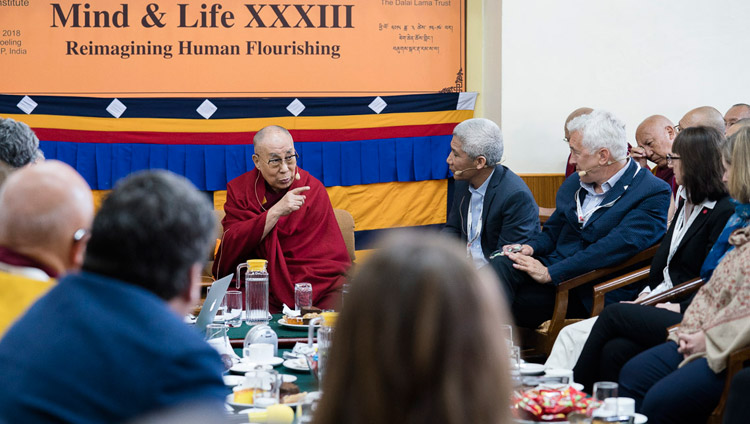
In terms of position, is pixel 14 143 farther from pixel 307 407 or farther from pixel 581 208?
pixel 581 208

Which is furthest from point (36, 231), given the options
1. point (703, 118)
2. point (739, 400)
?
point (703, 118)

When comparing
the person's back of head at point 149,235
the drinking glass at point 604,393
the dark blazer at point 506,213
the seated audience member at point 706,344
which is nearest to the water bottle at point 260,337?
the drinking glass at point 604,393

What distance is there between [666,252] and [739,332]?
2.99 ft

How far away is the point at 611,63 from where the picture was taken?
20.5 feet

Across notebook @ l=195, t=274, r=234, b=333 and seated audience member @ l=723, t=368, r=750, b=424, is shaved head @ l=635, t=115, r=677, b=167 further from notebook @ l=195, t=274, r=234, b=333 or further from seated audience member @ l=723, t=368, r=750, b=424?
notebook @ l=195, t=274, r=234, b=333

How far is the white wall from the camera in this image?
6.16 m

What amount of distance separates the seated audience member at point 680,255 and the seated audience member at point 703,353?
10.3 inches

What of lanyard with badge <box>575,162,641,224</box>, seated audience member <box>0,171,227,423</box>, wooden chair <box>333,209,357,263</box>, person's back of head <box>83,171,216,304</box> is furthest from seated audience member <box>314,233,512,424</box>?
wooden chair <box>333,209,357,263</box>

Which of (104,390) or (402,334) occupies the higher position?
(402,334)

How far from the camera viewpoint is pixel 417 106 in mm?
6250

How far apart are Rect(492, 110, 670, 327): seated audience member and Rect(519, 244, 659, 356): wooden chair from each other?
0.13 ft

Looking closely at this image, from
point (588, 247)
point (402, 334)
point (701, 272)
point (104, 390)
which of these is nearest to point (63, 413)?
point (104, 390)

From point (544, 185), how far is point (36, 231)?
4.91m

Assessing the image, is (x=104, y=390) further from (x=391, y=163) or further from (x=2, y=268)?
(x=391, y=163)
